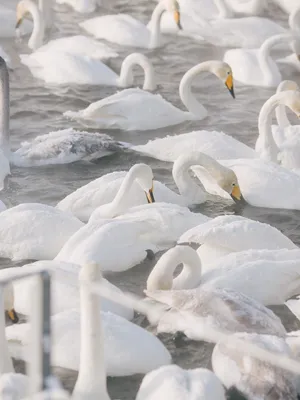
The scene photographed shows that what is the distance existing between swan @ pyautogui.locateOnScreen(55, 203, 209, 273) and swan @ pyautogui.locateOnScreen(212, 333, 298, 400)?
→ 6.10 ft

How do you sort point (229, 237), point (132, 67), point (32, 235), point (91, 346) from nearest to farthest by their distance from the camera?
point (91, 346), point (229, 237), point (32, 235), point (132, 67)

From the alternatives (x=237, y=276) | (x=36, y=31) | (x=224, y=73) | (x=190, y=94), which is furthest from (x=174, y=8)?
(x=237, y=276)

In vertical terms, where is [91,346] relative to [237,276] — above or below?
above

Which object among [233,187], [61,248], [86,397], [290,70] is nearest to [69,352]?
[86,397]

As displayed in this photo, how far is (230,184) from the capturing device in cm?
1059

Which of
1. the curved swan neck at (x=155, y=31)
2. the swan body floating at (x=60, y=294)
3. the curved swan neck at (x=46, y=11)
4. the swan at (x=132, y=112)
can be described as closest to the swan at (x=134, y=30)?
the curved swan neck at (x=155, y=31)

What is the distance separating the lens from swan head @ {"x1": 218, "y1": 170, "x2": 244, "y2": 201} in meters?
10.6

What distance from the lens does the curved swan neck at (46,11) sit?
17.8m

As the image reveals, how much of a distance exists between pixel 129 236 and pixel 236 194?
2.02 metres

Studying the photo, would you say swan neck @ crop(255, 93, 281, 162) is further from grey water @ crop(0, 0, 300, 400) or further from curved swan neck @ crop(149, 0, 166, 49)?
curved swan neck @ crop(149, 0, 166, 49)

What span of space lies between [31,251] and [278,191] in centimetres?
263

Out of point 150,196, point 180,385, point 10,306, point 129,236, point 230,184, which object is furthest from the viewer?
point 230,184

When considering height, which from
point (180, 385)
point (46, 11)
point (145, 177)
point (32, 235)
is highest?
point (180, 385)

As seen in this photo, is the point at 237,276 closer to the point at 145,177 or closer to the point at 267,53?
the point at 145,177
